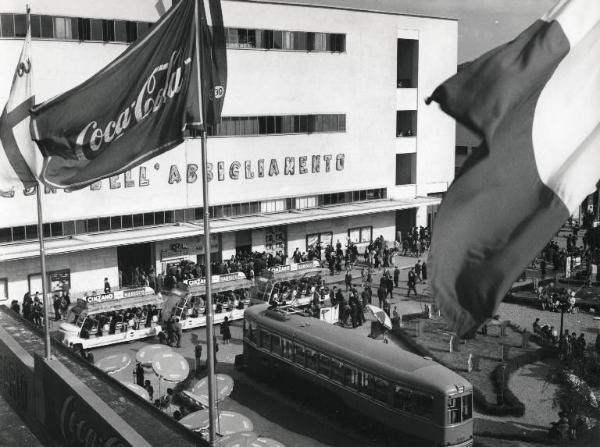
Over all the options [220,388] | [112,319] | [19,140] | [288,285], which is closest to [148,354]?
[220,388]

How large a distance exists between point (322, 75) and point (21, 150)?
32.9 metres

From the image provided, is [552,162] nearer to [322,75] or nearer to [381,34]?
[322,75]

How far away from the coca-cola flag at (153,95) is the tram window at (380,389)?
11199mm

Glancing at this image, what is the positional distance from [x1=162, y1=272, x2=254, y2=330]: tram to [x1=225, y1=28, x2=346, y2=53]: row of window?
14961 mm

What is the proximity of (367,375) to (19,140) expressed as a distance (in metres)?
11.0

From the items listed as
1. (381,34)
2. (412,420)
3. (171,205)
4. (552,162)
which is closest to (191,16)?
(552,162)

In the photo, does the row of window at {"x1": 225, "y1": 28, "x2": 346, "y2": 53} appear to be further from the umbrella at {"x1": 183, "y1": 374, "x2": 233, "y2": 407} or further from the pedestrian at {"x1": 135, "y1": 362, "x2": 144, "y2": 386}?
the umbrella at {"x1": 183, "y1": 374, "x2": 233, "y2": 407}

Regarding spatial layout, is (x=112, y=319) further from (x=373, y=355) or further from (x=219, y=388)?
(x=373, y=355)

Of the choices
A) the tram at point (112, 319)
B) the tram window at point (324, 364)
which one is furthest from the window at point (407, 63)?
the tram window at point (324, 364)

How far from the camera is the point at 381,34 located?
165ft

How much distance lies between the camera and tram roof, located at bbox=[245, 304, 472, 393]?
19453 millimetres

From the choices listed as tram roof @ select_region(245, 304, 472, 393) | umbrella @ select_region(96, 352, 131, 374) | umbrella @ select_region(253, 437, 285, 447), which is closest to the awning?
umbrella @ select_region(96, 352, 131, 374)

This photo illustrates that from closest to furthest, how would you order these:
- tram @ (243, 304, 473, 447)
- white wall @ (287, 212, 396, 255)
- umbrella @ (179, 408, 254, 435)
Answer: umbrella @ (179, 408, 254, 435), tram @ (243, 304, 473, 447), white wall @ (287, 212, 396, 255)

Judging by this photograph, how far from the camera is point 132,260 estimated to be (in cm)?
4100
